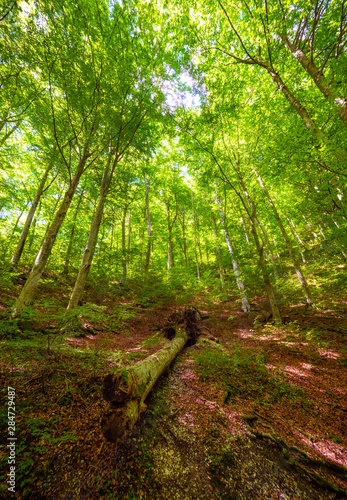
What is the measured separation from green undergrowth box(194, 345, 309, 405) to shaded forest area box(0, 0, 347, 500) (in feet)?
0.16

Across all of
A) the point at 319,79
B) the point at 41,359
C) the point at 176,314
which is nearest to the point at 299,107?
the point at 319,79

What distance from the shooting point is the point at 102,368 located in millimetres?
4199

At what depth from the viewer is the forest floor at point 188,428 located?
2.13 m

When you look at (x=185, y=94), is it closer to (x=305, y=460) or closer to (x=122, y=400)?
(x=122, y=400)

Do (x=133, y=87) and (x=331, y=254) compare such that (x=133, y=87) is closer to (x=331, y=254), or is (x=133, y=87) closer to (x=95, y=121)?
(x=95, y=121)

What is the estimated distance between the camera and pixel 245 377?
16.0 ft

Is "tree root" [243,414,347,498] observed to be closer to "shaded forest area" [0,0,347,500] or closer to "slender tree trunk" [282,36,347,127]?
"shaded forest area" [0,0,347,500]

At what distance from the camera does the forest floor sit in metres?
2.13

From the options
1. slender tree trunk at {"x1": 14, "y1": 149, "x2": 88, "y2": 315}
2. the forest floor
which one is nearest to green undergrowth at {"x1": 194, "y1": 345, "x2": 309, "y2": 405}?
the forest floor

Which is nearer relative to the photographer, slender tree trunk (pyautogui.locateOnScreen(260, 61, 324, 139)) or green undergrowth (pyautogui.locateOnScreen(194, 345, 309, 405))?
green undergrowth (pyautogui.locateOnScreen(194, 345, 309, 405))

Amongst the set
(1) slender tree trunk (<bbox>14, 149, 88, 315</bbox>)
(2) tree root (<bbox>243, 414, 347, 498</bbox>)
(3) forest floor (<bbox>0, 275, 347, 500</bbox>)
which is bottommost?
(2) tree root (<bbox>243, 414, 347, 498</bbox>)

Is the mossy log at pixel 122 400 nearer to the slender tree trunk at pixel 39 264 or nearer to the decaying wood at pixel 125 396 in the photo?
Answer: the decaying wood at pixel 125 396

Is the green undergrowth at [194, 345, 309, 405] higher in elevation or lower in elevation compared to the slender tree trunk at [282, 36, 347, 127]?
→ lower

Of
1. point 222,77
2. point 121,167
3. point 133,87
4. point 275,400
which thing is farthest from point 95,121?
point 275,400
